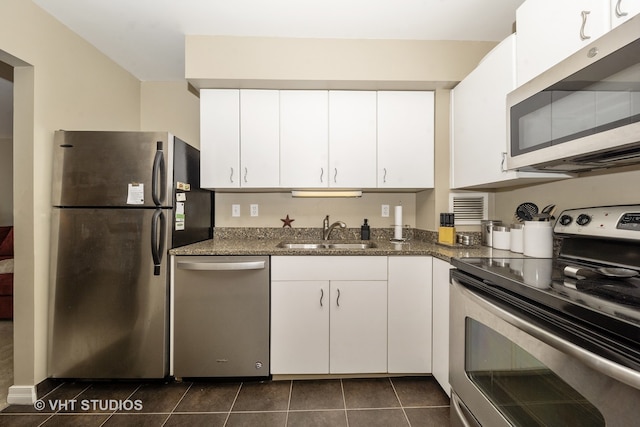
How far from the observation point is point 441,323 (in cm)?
177

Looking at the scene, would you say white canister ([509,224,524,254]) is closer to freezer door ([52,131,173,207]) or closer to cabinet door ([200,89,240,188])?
cabinet door ([200,89,240,188])

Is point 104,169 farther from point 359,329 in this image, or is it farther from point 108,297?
point 359,329

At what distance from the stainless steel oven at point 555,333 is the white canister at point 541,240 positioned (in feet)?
0.23

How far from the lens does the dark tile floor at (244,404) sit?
1591 mm

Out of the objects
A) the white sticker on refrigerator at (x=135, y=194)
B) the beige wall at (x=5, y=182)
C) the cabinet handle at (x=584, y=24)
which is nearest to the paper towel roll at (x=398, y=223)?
the cabinet handle at (x=584, y=24)

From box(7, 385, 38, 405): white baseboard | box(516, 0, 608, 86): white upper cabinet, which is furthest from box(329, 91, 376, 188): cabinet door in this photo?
box(7, 385, 38, 405): white baseboard

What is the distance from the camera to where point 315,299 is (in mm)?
1918

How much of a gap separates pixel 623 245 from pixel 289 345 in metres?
1.78

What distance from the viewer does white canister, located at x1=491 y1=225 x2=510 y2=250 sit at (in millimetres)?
1864

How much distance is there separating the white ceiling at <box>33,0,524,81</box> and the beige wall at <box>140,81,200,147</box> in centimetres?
55

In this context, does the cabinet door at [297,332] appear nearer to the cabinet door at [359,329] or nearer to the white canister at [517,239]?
the cabinet door at [359,329]

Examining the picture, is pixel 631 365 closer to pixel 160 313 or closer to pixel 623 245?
pixel 623 245

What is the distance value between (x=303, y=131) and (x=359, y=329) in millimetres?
1510

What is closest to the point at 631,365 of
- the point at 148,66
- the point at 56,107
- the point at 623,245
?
the point at 623,245
